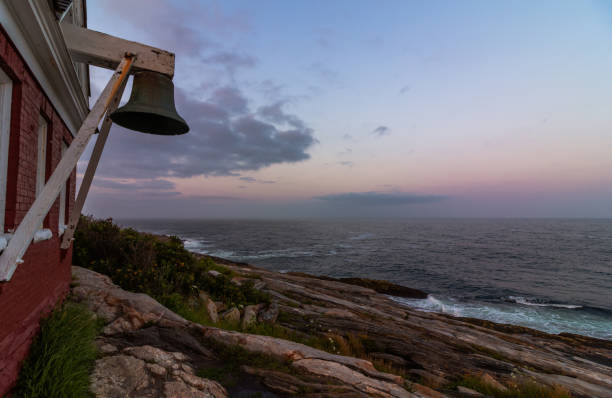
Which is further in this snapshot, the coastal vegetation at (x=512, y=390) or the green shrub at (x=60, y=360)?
the coastal vegetation at (x=512, y=390)

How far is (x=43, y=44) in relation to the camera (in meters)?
3.62

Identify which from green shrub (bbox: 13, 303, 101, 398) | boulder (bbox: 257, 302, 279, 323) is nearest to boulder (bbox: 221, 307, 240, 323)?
boulder (bbox: 257, 302, 279, 323)

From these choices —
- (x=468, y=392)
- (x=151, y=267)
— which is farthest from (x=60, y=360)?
(x=468, y=392)

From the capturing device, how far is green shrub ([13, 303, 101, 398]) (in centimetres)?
316

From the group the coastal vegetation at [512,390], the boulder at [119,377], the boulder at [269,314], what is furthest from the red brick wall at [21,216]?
the coastal vegetation at [512,390]

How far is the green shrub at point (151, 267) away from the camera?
7.78m

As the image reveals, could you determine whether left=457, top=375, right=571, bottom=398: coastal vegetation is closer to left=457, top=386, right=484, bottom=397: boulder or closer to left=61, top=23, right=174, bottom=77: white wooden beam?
left=457, top=386, right=484, bottom=397: boulder

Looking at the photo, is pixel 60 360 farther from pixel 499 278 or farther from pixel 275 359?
pixel 499 278

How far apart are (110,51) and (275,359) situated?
204 inches

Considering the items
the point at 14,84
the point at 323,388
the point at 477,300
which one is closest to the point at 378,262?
the point at 477,300

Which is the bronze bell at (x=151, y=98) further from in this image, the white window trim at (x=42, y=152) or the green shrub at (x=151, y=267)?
the green shrub at (x=151, y=267)

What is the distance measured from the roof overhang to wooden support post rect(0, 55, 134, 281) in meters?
1.11

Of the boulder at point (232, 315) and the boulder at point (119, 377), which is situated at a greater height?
the boulder at point (119, 377)

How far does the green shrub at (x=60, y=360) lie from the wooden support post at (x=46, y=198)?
5.22 feet
